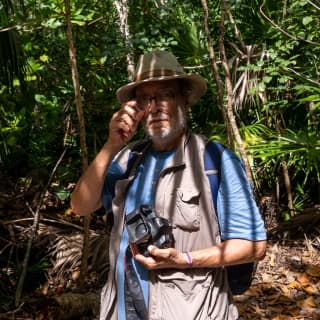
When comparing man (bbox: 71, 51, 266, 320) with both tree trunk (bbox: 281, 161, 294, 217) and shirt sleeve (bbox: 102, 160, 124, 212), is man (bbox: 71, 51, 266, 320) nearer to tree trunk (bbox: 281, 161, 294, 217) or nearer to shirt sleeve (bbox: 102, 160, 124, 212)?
shirt sleeve (bbox: 102, 160, 124, 212)

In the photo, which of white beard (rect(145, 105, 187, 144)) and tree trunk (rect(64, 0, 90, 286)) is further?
tree trunk (rect(64, 0, 90, 286))

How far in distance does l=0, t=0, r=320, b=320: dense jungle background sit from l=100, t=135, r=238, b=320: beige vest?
2.07 metres

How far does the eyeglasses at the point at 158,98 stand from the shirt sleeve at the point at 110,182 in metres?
0.26

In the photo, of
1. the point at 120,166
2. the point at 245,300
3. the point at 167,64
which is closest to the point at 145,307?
the point at 120,166

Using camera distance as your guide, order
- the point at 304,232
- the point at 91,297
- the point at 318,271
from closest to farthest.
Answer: the point at 91,297 → the point at 318,271 → the point at 304,232

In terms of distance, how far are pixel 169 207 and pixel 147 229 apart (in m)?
0.12

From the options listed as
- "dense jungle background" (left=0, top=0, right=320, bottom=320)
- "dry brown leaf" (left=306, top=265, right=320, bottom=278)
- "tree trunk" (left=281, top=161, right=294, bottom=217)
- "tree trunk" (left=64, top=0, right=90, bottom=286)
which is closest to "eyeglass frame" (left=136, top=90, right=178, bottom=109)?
"tree trunk" (left=64, top=0, right=90, bottom=286)

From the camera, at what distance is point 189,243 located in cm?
147

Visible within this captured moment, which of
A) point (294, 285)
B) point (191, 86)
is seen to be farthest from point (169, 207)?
point (294, 285)

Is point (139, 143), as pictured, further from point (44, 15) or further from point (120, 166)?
point (44, 15)

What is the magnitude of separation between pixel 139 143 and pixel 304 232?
3.39 m

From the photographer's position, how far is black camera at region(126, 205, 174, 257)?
1425 mm

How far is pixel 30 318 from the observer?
335 cm

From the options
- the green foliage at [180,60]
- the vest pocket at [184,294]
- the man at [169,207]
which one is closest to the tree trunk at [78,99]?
the green foliage at [180,60]
